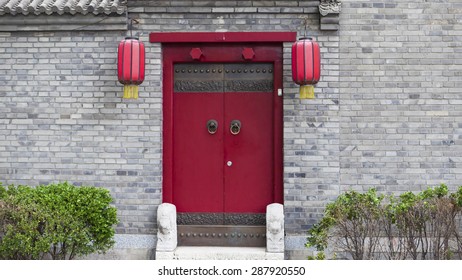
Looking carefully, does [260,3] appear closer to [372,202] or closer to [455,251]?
[372,202]

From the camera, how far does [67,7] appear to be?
9.72 m

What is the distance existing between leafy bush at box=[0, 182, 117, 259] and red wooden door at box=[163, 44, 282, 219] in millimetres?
1139

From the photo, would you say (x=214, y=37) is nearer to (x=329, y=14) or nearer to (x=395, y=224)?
(x=329, y=14)

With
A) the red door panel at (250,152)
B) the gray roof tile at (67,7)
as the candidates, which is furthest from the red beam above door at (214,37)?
the red door panel at (250,152)

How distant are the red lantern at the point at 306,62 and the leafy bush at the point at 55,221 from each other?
288cm

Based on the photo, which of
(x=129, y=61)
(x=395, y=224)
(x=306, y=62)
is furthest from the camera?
(x=129, y=61)

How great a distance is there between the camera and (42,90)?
998 cm

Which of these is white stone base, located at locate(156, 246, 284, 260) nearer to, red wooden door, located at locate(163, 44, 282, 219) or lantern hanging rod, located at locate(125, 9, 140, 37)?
red wooden door, located at locate(163, 44, 282, 219)

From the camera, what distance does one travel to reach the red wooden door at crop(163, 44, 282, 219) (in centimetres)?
1001

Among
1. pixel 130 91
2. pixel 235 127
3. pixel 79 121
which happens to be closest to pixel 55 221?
pixel 79 121

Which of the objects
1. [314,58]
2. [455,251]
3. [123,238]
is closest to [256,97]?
[314,58]

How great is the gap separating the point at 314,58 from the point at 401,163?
73.2 inches

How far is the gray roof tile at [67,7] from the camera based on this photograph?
9.72m

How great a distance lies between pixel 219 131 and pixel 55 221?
8.54 ft
